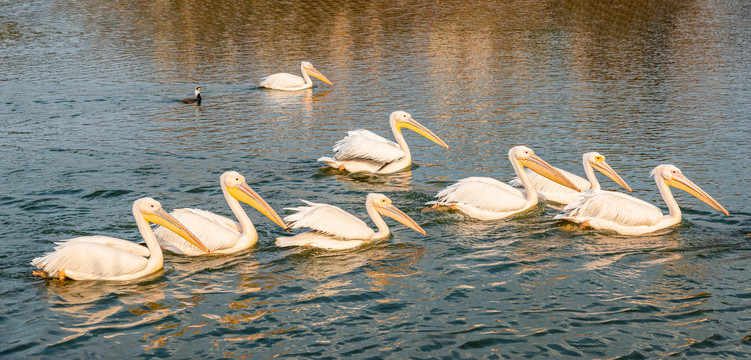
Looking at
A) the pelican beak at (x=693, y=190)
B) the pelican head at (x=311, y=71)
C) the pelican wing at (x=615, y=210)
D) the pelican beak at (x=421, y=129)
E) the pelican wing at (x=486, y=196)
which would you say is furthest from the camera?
the pelican head at (x=311, y=71)

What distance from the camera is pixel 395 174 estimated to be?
9.85 metres

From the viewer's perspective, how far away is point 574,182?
8.41 metres

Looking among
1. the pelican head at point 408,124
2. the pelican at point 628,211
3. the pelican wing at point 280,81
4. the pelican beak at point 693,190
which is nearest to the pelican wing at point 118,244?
the pelican at point 628,211

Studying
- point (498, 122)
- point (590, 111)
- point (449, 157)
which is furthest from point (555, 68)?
point (449, 157)

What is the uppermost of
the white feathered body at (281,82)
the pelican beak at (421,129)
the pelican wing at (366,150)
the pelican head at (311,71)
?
the pelican head at (311,71)

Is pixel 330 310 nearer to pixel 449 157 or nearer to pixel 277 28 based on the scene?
pixel 449 157

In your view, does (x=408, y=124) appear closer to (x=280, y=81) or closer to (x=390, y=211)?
(x=390, y=211)

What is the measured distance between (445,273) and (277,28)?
18273 millimetres

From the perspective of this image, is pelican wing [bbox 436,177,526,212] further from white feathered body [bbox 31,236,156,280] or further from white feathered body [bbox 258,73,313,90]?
white feathered body [bbox 258,73,313,90]

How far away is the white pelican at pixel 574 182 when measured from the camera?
8.34 meters

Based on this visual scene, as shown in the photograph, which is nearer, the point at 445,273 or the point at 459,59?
the point at 445,273

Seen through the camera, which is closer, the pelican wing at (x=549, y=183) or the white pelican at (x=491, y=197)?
the white pelican at (x=491, y=197)

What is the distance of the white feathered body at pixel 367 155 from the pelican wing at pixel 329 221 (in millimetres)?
2593

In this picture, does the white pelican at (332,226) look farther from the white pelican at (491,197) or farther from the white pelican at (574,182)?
the white pelican at (574,182)
